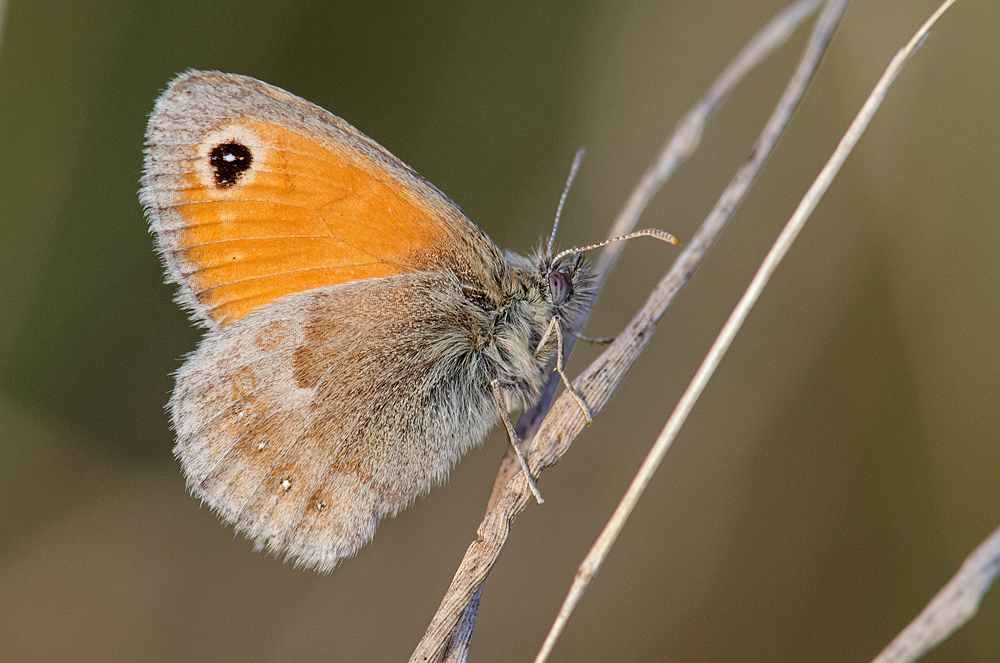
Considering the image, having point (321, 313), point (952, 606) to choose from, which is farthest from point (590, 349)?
point (952, 606)

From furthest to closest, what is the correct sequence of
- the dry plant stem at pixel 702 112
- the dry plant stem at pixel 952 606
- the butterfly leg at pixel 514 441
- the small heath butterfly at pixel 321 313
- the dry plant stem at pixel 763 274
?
the small heath butterfly at pixel 321 313
the dry plant stem at pixel 702 112
the butterfly leg at pixel 514 441
the dry plant stem at pixel 763 274
the dry plant stem at pixel 952 606

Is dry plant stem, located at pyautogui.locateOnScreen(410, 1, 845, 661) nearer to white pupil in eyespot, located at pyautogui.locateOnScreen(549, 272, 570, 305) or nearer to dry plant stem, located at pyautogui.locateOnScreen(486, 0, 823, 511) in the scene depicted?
dry plant stem, located at pyautogui.locateOnScreen(486, 0, 823, 511)

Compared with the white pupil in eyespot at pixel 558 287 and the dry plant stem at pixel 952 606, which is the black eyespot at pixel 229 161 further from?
the dry plant stem at pixel 952 606

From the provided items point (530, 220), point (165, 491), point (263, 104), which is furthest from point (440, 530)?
point (263, 104)

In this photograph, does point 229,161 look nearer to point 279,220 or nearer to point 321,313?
point 279,220

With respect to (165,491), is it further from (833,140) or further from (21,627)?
(833,140)

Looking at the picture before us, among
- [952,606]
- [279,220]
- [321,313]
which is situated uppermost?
[279,220]

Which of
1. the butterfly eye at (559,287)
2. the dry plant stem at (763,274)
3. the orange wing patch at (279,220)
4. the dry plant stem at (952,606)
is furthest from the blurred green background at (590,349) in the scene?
the dry plant stem at (952,606)
